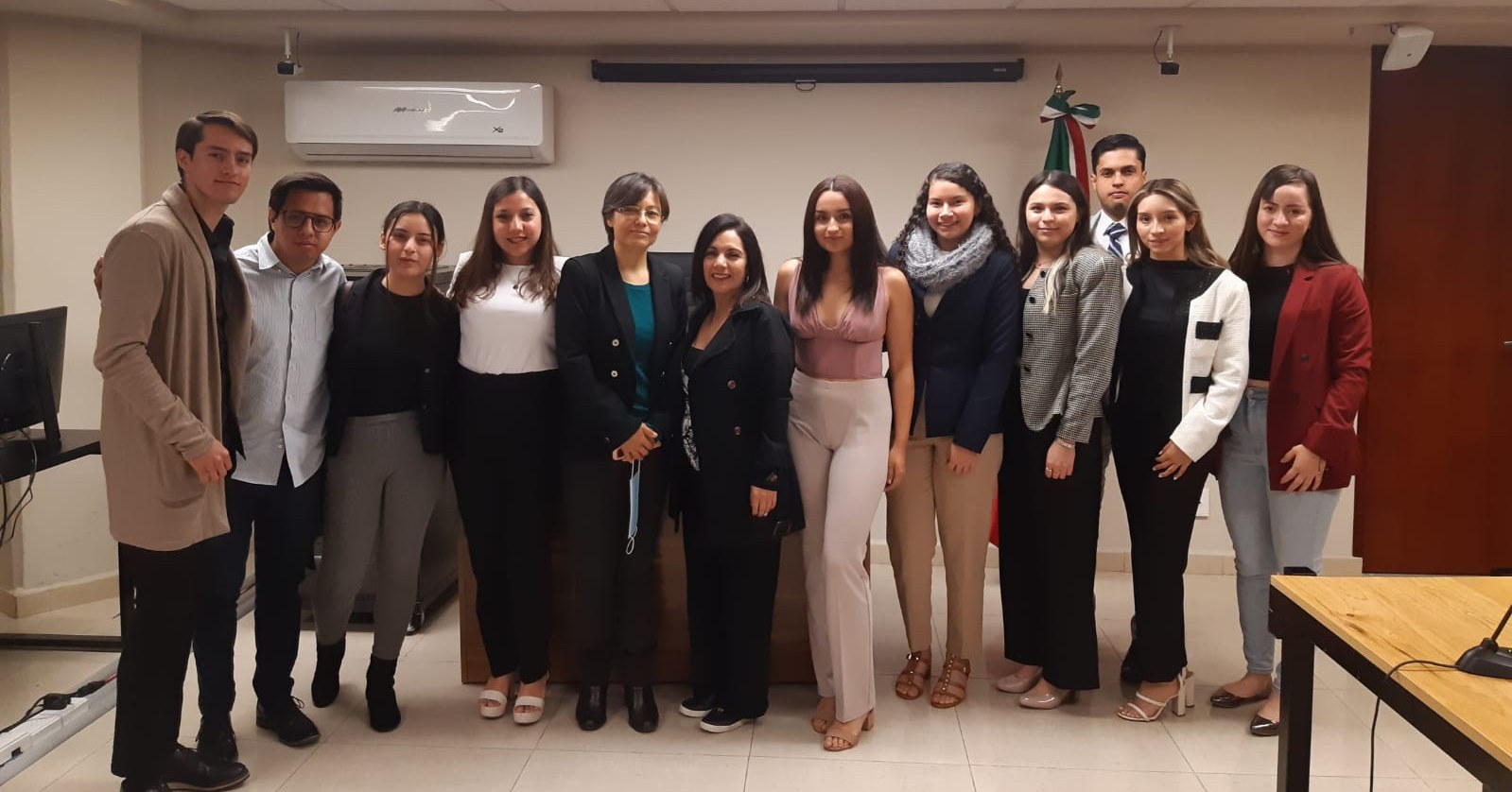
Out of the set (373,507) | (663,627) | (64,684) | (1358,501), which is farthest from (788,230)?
(64,684)

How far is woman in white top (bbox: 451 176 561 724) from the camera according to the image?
2.84m

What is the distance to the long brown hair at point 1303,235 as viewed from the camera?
2.90 metres

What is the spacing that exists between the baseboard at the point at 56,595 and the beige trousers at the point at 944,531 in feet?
10.4

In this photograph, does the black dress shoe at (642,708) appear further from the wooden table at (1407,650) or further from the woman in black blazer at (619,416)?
the wooden table at (1407,650)

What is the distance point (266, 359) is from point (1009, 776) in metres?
2.20

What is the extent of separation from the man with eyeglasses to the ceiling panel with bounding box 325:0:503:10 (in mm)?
1516

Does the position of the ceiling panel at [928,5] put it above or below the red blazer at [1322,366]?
above

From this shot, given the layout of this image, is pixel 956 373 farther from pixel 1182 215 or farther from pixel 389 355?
pixel 389 355

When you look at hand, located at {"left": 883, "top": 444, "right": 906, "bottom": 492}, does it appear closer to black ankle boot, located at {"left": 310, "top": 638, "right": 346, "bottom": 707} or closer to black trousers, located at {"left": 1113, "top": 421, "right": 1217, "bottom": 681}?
black trousers, located at {"left": 1113, "top": 421, "right": 1217, "bottom": 681}

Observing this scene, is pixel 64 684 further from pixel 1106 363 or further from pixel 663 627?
pixel 1106 363

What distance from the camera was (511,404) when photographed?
283 centimetres

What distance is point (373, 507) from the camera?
287 cm

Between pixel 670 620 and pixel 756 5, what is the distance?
2.30m

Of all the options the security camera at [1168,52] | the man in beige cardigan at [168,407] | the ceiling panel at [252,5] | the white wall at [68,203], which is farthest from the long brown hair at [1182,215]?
the white wall at [68,203]
